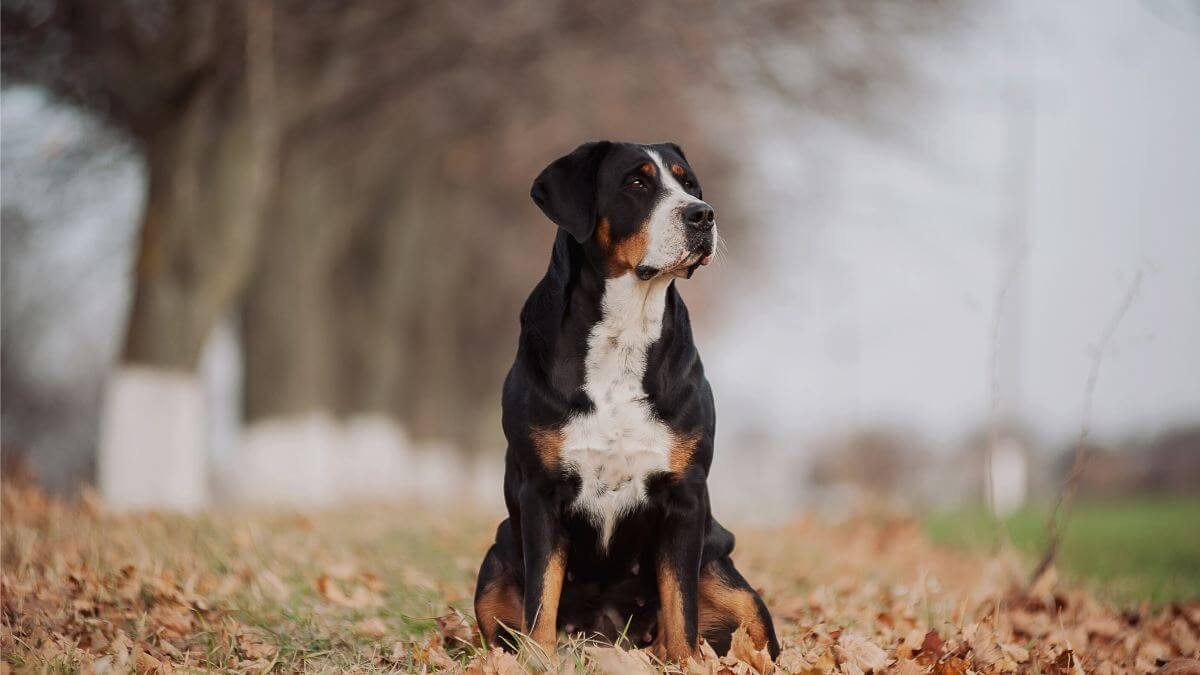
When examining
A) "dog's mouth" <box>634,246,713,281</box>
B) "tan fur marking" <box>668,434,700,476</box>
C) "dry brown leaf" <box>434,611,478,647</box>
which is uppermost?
"dog's mouth" <box>634,246,713,281</box>

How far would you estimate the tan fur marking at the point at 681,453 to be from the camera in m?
4.12

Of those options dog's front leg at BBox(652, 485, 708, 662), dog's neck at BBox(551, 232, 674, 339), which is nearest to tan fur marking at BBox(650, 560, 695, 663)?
dog's front leg at BBox(652, 485, 708, 662)

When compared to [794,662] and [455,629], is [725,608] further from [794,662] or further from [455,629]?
[455,629]

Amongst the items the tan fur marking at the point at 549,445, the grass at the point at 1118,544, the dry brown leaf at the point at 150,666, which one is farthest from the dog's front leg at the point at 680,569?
the grass at the point at 1118,544

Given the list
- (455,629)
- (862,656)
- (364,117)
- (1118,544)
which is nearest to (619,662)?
(862,656)

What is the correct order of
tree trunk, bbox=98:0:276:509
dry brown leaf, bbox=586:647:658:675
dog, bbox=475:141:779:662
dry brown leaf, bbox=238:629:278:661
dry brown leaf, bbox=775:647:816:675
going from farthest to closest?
tree trunk, bbox=98:0:276:509 < dry brown leaf, bbox=238:629:278:661 < dog, bbox=475:141:779:662 < dry brown leaf, bbox=775:647:816:675 < dry brown leaf, bbox=586:647:658:675

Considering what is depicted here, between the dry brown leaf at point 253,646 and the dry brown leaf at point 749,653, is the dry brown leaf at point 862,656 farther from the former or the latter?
the dry brown leaf at point 253,646

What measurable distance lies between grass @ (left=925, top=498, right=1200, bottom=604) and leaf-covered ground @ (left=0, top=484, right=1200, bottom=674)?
723 millimetres

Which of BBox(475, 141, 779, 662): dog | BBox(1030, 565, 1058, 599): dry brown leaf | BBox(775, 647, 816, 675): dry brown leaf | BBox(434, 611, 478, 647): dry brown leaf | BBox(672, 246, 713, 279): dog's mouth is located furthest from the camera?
BBox(1030, 565, 1058, 599): dry brown leaf

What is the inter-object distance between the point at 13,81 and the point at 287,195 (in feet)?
13.8

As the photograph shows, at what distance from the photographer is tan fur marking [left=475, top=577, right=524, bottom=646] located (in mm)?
4355

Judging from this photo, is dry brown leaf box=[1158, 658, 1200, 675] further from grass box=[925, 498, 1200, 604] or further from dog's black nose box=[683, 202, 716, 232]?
dog's black nose box=[683, 202, 716, 232]

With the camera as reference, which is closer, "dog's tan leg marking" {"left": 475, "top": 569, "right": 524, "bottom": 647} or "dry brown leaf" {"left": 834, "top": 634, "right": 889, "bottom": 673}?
"dry brown leaf" {"left": 834, "top": 634, "right": 889, "bottom": 673}

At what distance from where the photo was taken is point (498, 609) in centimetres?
438
